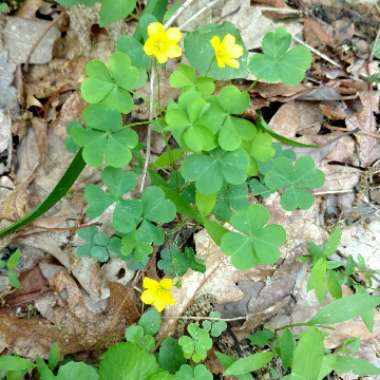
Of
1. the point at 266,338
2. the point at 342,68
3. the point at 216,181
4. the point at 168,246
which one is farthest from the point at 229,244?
the point at 342,68

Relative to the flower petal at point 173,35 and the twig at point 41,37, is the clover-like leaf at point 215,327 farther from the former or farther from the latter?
the twig at point 41,37

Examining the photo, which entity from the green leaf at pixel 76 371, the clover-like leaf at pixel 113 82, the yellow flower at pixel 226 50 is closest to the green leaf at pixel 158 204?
the clover-like leaf at pixel 113 82

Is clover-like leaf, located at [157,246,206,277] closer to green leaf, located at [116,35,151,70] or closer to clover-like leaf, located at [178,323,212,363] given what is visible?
clover-like leaf, located at [178,323,212,363]

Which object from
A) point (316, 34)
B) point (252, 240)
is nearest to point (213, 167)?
point (252, 240)

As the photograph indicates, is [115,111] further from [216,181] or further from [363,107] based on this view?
[363,107]

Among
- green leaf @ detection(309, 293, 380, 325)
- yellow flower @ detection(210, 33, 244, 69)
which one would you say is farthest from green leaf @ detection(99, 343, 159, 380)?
yellow flower @ detection(210, 33, 244, 69)

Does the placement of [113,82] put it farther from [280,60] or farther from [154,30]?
[280,60]
